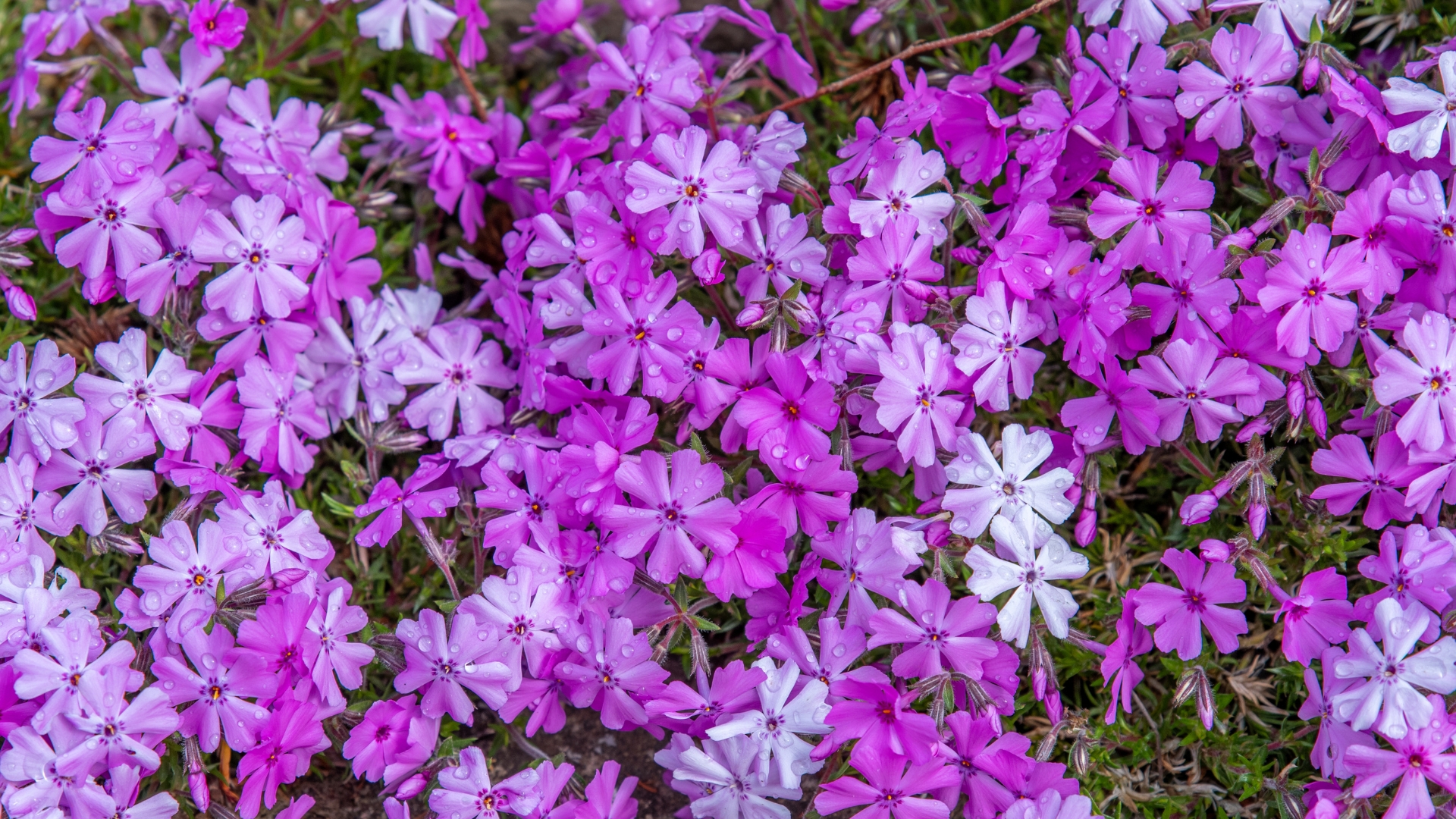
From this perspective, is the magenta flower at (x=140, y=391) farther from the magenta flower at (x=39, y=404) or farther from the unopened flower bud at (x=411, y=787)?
the unopened flower bud at (x=411, y=787)

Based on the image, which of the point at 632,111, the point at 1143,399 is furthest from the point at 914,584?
the point at 632,111

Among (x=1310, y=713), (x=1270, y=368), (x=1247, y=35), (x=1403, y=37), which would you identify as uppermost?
(x=1247, y=35)

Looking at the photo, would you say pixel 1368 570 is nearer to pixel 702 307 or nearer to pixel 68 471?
pixel 702 307

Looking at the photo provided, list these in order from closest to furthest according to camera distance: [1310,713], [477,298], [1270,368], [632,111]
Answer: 1. [1310,713]
2. [1270,368]
3. [632,111]
4. [477,298]

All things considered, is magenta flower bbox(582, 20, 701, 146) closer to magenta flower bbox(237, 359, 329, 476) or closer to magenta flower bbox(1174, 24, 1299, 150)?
magenta flower bbox(237, 359, 329, 476)

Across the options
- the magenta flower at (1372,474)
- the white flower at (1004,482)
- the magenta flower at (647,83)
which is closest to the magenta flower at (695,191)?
the magenta flower at (647,83)
